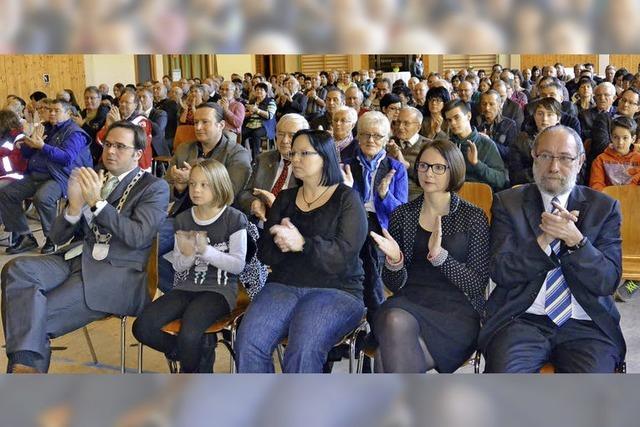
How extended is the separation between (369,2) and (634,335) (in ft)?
15.2

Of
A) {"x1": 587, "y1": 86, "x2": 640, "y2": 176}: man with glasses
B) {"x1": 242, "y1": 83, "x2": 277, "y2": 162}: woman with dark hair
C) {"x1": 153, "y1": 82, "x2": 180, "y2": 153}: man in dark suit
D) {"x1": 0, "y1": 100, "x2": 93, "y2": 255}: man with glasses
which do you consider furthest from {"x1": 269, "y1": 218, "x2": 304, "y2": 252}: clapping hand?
{"x1": 153, "y1": 82, "x2": 180, "y2": 153}: man in dark suit

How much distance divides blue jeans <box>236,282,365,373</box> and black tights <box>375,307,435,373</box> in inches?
8.3

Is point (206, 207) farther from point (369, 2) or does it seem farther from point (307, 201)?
point (369, 2)

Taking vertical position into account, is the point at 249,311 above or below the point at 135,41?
below

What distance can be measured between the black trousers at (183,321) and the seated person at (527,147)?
3055 mm

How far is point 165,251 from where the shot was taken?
13.6 ft

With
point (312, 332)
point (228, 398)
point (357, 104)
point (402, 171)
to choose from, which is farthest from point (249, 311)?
point (357, 104)

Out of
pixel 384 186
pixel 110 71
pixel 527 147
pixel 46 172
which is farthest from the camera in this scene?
pixel 110 71

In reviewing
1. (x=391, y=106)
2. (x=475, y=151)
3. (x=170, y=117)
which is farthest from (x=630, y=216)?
(x=170, y=117)

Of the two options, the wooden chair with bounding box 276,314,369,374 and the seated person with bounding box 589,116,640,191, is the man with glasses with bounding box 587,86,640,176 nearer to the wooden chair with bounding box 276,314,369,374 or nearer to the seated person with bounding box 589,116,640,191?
the seated person with bounding box 589,116,640,191

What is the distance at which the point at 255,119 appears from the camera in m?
11.3

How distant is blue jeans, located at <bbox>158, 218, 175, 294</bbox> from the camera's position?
4.12 meters

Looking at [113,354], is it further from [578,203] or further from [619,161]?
[619,161]

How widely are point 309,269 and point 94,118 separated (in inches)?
299
